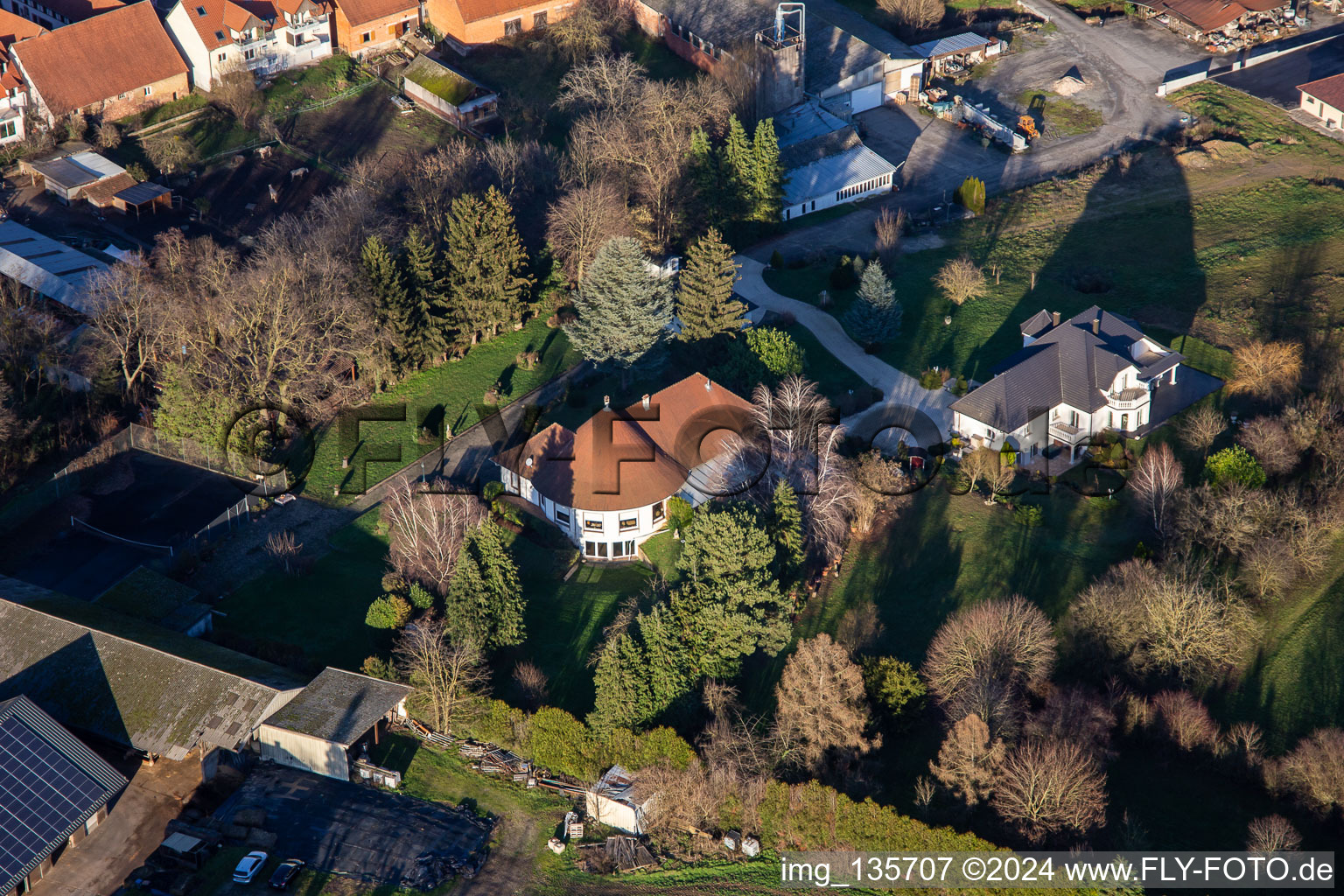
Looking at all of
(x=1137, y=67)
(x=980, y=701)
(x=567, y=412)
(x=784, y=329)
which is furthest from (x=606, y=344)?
(x=1137, y=67)

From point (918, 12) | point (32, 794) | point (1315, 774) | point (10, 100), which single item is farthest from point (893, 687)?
point (10, 100)

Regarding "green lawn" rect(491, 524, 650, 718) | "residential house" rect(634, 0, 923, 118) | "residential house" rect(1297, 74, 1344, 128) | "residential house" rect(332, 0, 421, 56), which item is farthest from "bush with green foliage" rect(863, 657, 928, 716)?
"residential house" rect(332, 0, 421, 56)

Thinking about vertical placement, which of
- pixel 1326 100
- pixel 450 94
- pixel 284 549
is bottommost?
pixel 284 549

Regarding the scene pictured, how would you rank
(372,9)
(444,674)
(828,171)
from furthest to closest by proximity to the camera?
1. (372,9)
2. (828,171)
3. (444,674)

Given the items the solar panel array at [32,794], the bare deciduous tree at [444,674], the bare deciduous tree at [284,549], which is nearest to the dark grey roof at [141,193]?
the bare deciduous tree at [284,549]

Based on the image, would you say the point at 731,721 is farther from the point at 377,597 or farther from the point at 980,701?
the point at 377,597

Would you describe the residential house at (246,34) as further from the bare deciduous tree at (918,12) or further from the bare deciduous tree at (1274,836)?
the bare deciduous tree at (1274,836)

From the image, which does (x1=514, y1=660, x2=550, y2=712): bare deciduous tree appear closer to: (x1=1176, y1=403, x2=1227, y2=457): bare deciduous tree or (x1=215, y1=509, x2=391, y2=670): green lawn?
(x1=215, y1=509, x2=391, y2=670): green lawn

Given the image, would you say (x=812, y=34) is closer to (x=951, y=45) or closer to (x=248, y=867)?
(x=951, y=45)
